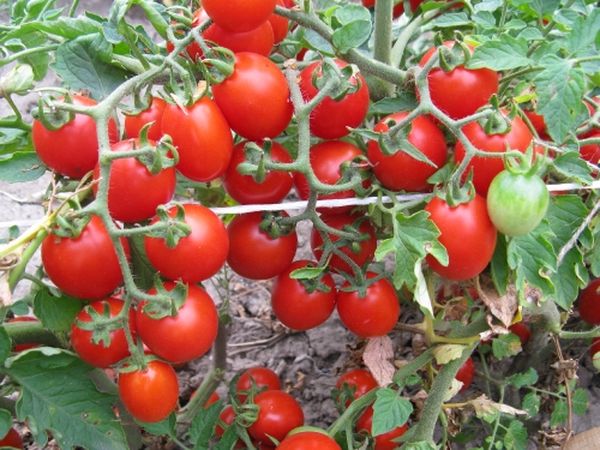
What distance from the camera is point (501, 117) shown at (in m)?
0.96

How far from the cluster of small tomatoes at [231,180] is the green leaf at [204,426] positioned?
5.1 inches

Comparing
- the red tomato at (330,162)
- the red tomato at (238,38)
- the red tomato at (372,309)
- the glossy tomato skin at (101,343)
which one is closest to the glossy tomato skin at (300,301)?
the red tomato at (372,309)

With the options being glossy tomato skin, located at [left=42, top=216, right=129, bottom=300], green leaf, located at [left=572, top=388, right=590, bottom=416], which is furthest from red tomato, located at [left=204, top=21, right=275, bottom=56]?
green leaf, located at [left=572, top=388, right=590, bottom=416]

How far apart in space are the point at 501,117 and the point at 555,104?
82mm

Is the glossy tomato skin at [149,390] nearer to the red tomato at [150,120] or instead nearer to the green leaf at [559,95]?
the red tomato at [150,120]

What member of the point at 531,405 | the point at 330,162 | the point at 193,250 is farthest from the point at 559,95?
the point at 531,405

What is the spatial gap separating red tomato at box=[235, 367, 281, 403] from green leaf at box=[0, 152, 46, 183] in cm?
56

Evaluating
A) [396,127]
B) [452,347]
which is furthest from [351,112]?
[452,347]

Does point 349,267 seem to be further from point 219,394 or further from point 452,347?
point 219,394

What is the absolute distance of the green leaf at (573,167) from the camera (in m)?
1.00

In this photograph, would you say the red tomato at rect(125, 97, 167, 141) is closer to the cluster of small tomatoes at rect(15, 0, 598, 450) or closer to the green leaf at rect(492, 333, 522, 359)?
the cluster of small tomatoes at rect(15, 0, 598, 450)

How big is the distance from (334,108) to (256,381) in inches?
25.2

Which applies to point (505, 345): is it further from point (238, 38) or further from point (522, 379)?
point (238, 38)

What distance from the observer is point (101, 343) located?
40.9 inches
